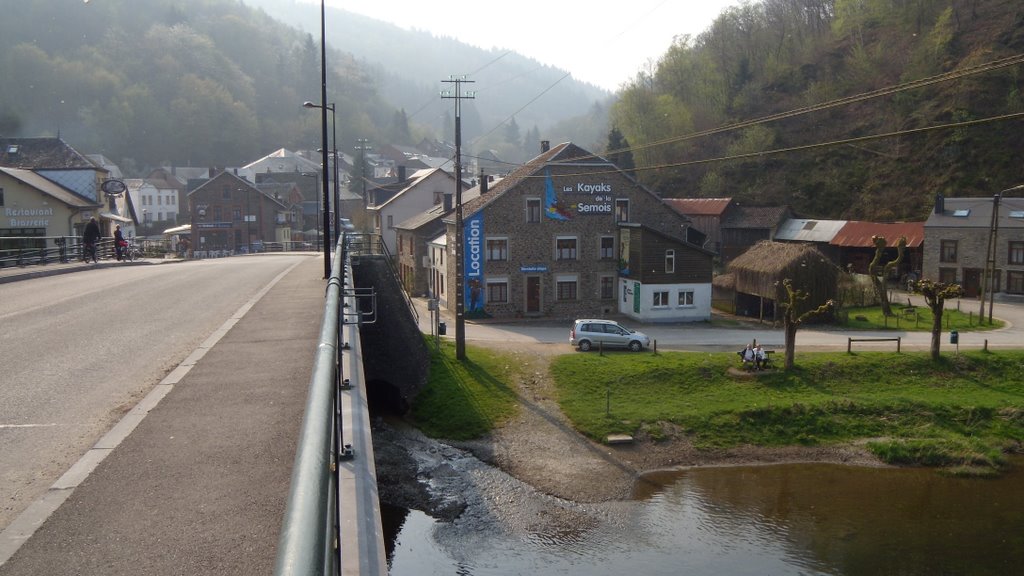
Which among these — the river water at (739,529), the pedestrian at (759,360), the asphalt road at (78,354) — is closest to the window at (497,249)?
the pedestrian at (759,360)

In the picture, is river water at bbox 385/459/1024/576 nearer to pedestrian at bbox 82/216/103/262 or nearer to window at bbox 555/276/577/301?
pedestrian at bbox 82/216/103/262

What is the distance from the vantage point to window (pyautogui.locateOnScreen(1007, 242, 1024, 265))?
4438 cm

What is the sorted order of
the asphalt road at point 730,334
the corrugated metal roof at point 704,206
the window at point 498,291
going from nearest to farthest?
1. the asphalt road at point 730,334
2. the window at point 498,291
3. the corrugated metal roof at point 704,206

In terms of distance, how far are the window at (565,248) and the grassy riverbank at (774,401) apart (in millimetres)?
10655

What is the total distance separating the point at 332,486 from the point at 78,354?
8298 millimetres

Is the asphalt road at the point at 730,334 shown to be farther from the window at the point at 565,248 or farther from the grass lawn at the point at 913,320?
the window at the point at 565,248

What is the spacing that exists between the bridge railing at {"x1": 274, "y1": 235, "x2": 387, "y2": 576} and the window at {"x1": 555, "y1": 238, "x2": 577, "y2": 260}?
32227mm

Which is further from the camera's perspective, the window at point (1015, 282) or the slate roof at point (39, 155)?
the window at point (1015, 282)

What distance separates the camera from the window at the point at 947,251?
154ft

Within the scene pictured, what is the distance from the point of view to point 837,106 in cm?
7550

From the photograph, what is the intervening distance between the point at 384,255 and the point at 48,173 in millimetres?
22806

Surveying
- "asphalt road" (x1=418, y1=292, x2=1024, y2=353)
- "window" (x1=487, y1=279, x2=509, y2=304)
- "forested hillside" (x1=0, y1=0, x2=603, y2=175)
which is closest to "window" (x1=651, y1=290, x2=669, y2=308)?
"asphalt road" (x1=418, y1=292, x2=1024, y2=353)

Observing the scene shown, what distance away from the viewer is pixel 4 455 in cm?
609

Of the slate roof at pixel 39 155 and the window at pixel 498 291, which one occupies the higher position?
the slate roof at pixel 39 155
